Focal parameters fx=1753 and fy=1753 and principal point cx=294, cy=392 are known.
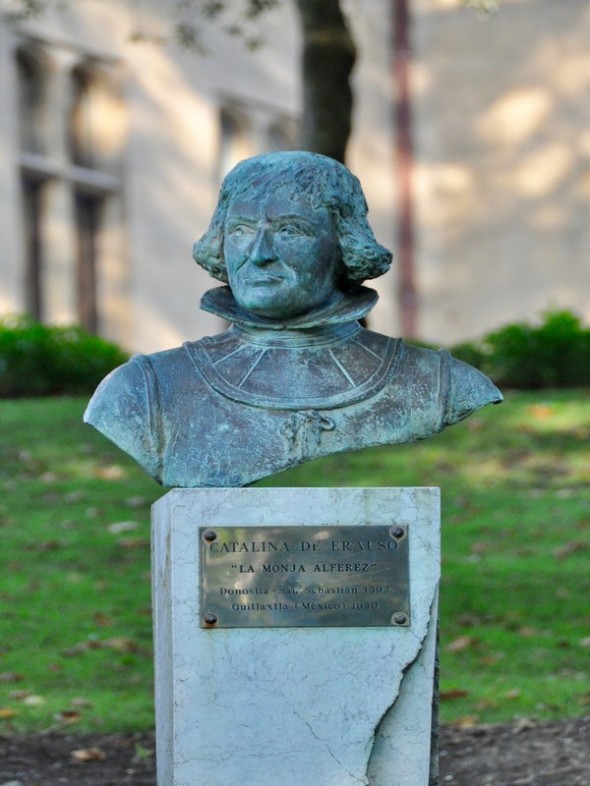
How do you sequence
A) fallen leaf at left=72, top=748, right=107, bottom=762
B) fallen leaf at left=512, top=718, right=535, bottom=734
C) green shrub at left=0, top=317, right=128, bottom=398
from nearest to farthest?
fallen leaf at left=72, top=748, right=107, bottom=762 < fallen leaf at left=512, top=718, right=535, bottom=734 < green shrub at left=0, top=317, right=128, bottom=398

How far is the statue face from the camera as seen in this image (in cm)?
549

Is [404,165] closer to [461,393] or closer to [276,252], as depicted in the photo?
[461,393]

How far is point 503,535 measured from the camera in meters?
10.8

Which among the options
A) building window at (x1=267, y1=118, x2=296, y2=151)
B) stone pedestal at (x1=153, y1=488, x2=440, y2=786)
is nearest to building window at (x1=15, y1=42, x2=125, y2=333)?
building window at (x1=267, y1=118, x2=296, y2=151)

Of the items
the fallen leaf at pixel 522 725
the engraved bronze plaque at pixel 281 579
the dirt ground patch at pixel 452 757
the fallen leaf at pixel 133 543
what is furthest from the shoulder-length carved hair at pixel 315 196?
the fallen leaf at pixel 133 543

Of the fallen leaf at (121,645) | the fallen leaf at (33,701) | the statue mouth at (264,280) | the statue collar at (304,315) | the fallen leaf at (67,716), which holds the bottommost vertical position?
the fallen leaf at (67,716)

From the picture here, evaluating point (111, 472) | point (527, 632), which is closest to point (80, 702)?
point (527, 632)

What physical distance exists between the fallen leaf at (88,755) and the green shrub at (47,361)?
22.8 feet

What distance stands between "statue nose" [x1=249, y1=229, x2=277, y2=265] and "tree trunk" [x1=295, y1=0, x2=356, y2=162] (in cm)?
601

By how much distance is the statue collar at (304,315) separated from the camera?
5.62 m

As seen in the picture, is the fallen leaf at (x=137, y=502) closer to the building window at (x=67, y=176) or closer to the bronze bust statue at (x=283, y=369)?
the bronze bust statue at (x=283, y=369)

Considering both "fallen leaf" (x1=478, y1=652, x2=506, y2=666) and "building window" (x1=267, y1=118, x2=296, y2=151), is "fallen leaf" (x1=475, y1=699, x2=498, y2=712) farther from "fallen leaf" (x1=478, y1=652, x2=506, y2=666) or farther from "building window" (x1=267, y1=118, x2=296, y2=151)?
"building window" (x1=267, y1=118, x2=296, y2=151)

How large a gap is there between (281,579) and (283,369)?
74 centimetres

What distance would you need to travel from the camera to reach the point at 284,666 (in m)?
5.25
